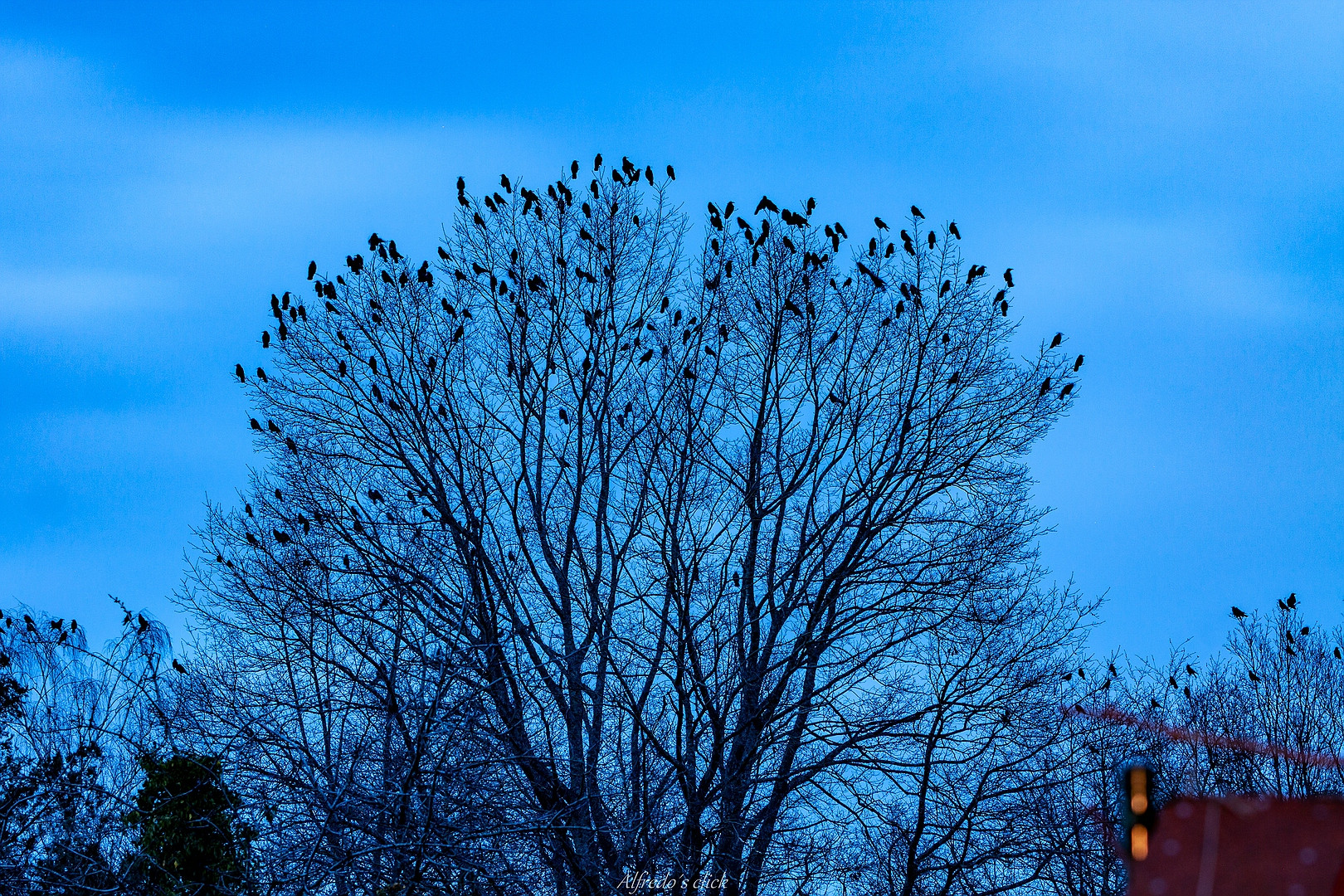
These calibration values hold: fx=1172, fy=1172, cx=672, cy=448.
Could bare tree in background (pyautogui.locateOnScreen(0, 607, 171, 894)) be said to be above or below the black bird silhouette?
below

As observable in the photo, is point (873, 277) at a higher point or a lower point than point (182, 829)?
higher

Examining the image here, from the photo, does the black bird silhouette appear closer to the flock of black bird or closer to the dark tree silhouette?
the flock of black bird

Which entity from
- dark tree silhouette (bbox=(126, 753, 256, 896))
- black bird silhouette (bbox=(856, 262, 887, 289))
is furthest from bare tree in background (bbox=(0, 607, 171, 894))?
black bird silhouette (bbox=(856, 262, 887, 289))

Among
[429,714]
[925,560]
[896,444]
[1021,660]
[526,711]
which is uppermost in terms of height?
[896,444]

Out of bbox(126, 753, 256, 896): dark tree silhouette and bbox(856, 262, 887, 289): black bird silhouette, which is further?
bbox(856, 262, 887, 289): black bird silhouette

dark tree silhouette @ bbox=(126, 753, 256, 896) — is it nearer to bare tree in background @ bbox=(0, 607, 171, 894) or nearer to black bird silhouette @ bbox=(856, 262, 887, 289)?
bare tree in background @ bbox=(0, 607, 171, 894)

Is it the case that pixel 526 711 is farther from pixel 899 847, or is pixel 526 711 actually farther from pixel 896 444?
pixel 896 444

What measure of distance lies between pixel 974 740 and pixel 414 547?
24.9ft

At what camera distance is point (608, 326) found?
54.7 feet

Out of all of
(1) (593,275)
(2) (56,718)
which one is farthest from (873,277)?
(2) (56,718)

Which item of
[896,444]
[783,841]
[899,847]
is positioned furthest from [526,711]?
[896,444]

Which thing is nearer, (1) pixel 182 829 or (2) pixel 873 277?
(1) pixel 182 829

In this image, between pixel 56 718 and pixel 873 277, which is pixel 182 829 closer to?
pixel 56 718

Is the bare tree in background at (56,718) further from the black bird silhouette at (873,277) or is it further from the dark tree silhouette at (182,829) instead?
the black bird silhouette at (873,277)
